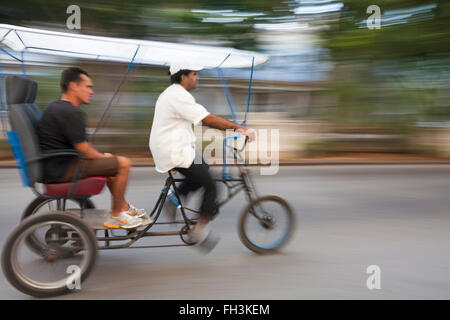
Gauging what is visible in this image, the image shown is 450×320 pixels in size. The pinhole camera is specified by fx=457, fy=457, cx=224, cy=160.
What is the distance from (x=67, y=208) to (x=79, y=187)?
482mm

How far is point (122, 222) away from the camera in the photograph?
11.3 ft

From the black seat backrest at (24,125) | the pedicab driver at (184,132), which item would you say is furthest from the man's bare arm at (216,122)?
the black seat backrest at (24,125)

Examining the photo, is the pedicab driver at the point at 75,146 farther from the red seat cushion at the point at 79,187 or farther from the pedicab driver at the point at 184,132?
the pedicab driver at the point at 184,132

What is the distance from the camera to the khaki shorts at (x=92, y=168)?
10.8ft

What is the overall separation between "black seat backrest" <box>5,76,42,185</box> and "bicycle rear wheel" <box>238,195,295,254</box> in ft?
5.66

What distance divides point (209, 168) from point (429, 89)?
33.5 feet

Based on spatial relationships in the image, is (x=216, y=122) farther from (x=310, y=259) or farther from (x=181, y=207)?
(x=310, y=259)

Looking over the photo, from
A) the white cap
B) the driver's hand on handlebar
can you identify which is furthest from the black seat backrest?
the driver's hand on handlebar

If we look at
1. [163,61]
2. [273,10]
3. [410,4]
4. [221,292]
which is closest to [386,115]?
[410,4]

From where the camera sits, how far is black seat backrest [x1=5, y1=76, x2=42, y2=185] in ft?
10.4

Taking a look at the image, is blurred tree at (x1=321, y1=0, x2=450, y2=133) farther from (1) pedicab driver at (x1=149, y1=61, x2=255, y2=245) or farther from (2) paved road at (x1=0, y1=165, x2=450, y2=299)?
(1) pedicab driver at (x1=149, y1=61, x2=255, y2=245)

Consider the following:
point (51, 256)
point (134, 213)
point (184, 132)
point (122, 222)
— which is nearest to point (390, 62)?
point (184, 132)

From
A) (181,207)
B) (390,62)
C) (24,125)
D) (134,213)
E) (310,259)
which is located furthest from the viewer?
(390,62)

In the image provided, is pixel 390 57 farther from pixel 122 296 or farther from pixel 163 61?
pixel 122 296
